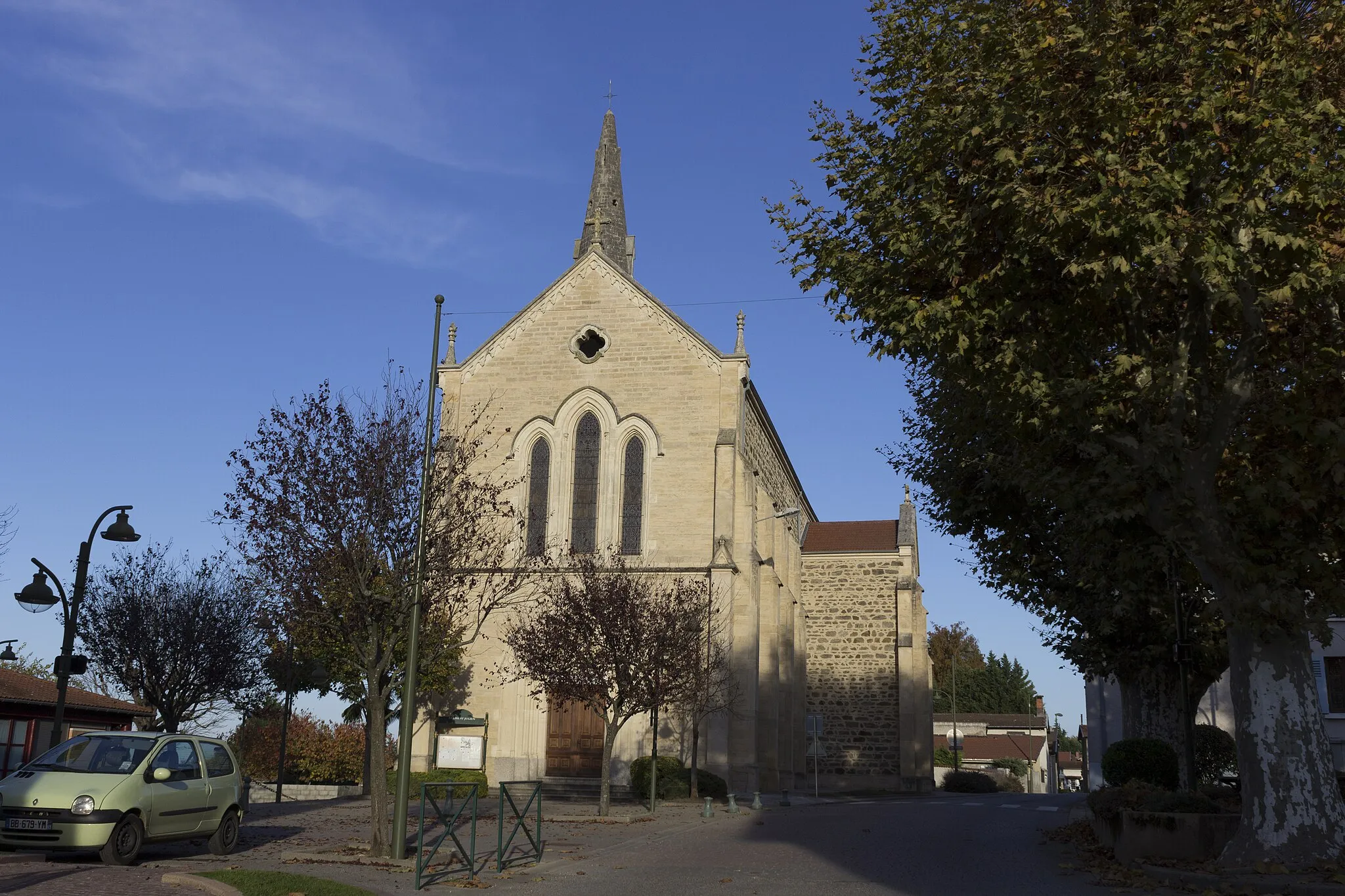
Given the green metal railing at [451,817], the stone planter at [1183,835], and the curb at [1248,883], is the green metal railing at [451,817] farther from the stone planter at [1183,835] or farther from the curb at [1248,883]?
the stone planter at [1183,835]

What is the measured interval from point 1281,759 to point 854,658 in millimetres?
29824

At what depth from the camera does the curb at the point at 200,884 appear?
1016 centimetres

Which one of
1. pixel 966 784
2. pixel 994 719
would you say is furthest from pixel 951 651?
pixel 966 784

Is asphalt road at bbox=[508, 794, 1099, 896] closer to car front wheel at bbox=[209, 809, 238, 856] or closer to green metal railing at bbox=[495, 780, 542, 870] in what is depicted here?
green metal railing at bbox=[495, 780, 542, 870]

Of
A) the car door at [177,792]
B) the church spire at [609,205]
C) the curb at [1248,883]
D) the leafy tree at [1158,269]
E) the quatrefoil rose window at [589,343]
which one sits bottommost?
the curb at [1248,883]

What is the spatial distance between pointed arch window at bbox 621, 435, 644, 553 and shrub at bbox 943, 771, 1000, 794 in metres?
21.5

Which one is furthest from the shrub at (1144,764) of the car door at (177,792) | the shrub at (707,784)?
the car door at (177,792)

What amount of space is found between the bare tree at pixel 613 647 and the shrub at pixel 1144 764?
29.8 ft

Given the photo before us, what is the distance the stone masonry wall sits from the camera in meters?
39.5

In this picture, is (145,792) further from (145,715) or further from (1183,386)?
(145,715)

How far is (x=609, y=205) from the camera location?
40156 millimetres

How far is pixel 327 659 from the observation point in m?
23.7

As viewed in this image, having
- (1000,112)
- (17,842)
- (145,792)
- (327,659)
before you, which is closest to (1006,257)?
(1000,112)

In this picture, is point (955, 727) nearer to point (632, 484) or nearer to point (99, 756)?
point (632, 484)
